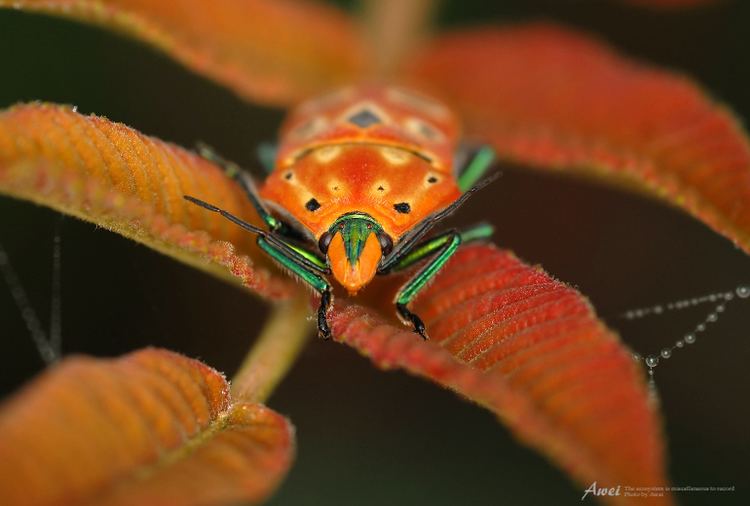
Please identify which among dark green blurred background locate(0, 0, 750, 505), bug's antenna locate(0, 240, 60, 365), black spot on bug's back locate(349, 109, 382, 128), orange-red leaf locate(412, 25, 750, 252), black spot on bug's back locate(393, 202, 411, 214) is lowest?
bug's antenna locate(0, 240, 60, 365)

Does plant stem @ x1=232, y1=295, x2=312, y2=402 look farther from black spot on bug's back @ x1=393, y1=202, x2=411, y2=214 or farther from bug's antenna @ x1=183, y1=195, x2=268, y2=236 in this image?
black spot on bug's back @ x1=393, y1=202, x2=411, y2=214

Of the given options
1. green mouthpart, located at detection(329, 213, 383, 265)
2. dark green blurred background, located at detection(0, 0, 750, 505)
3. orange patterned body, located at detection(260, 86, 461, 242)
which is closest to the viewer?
green mouthpart, located at detection(329, 213, 383, 265)

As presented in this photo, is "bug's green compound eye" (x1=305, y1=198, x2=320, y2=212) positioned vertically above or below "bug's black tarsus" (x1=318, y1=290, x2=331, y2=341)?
above

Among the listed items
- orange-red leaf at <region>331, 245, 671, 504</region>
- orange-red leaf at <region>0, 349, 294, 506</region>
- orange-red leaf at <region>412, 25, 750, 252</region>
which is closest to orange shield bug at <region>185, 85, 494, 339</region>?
orange-red leaf at <region>331, 245, 671, 504</region>

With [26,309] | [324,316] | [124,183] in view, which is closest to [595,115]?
[324,316]

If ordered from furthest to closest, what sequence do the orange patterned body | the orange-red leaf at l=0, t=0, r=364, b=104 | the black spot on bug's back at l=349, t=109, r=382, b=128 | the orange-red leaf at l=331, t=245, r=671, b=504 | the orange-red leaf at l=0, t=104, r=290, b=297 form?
the orange-red leaf at l=0, t=0, r=364, b=104 < the black spot on bug's back at l=349, t=109, r=382, b=128 < the orange patterned body < the orange-red leaf at l=0, t=104, r=290, b=297 < the orange-red leaf at l=331, t=245, r=671, b=504

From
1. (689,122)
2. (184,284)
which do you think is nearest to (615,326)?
(689,122)

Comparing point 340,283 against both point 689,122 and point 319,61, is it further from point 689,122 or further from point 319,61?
point 319,61

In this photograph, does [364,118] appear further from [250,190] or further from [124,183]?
[124,183]

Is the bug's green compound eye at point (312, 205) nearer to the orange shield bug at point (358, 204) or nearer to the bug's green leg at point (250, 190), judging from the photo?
the orange shield bug at point (358, 204)
